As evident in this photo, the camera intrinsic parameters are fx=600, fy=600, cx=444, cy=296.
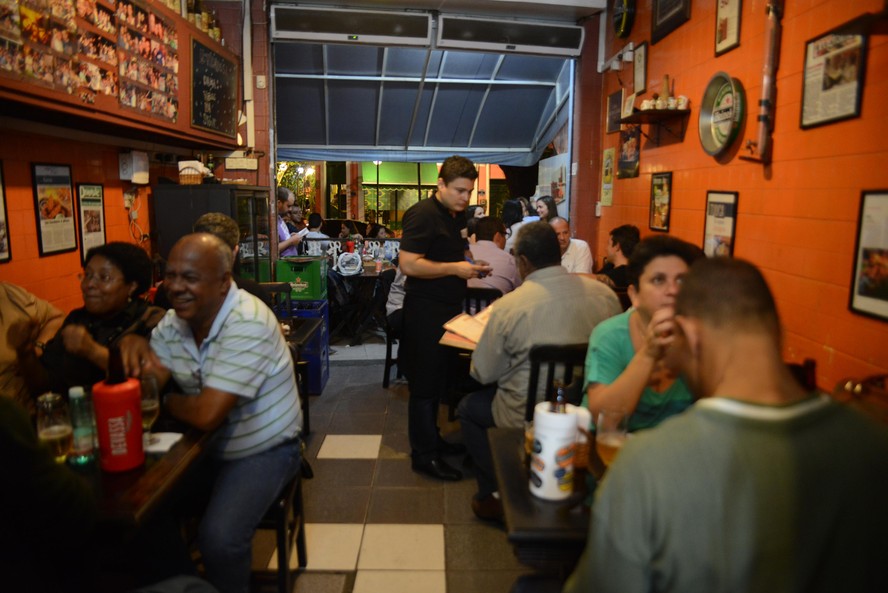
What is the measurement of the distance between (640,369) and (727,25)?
2.73 meters

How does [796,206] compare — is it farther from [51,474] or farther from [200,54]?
[200,54]

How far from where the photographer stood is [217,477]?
205cm

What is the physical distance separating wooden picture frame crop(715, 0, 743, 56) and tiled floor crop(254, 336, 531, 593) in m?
2.90

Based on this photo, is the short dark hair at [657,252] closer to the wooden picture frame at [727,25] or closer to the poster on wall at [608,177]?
the wooden picture frame at [727,25]

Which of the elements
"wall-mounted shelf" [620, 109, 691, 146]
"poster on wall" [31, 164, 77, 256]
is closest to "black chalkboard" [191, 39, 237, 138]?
"poster on wall" [31, 164, 77, 256]

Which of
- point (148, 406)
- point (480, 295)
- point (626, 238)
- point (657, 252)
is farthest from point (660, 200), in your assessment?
point (148, 406)

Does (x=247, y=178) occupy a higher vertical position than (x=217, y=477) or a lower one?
higher

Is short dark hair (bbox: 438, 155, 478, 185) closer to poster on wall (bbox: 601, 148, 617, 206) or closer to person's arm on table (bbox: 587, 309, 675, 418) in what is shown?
person's arm on table (bbox: 587, 309, 675, 418)

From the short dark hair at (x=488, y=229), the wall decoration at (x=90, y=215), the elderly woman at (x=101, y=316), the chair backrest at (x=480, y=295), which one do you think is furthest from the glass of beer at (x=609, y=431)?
the wall decoration at (x=90, y=215)

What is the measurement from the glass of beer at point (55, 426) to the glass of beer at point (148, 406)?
0.19 meters

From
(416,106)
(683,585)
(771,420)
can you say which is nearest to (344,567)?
(683,585)

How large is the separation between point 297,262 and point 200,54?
5.72 ft

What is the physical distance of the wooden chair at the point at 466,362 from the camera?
3941 millimetres

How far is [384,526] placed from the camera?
2924 millimetres
